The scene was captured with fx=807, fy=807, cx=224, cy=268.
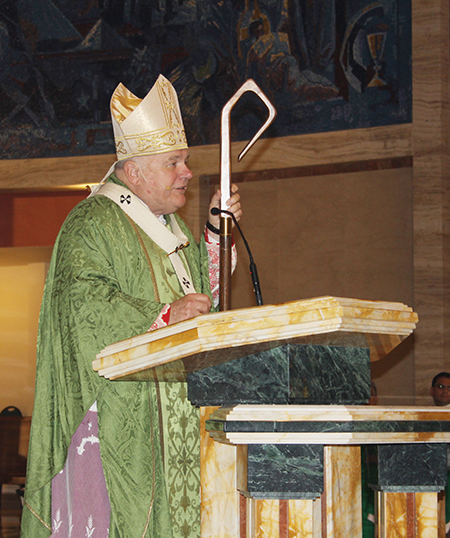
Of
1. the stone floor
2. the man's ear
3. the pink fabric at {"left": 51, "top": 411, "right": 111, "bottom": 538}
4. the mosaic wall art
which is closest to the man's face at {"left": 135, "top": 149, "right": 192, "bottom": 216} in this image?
the man's ear

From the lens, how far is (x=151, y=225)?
101 inches

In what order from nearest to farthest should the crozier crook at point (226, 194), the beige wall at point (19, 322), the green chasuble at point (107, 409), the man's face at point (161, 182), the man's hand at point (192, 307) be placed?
the man's hand at point (192, 307), the green chasuble at point (107, 409), the crozier crook at point (226, 194), the man's face at point (161, 182), the beige wall at point (19, 322)

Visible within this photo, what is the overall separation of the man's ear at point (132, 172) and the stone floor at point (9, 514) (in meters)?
4.02

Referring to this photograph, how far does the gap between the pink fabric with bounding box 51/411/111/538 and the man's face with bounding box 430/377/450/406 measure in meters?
3.95

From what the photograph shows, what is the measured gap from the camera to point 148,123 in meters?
2.71

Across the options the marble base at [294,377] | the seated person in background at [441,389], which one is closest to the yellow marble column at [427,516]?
the marble base at [294,377]

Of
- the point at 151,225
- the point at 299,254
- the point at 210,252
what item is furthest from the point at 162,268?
the point at 299,254

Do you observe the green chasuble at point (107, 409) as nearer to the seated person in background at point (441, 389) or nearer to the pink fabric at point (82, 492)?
the pink fabric at point (82, 492)

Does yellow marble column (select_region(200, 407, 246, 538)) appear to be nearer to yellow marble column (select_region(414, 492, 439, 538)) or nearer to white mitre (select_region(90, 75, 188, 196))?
yellow marble column (select_region(414, 492, 439, 538))

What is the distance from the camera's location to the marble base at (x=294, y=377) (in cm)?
151

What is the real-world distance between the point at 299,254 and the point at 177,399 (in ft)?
17.8

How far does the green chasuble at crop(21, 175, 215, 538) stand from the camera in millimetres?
2041

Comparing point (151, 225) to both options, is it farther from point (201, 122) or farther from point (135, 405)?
point (201, 122)

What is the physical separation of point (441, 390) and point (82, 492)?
160 inches
